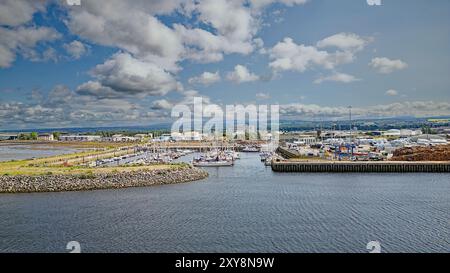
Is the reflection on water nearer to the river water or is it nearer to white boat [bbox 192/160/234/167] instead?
white boat [bbox 192/160/234/167]

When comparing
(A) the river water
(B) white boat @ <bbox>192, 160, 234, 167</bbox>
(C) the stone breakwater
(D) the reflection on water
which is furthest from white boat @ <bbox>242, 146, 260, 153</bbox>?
(A) the river water

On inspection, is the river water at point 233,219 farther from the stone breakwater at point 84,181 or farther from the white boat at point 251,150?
the white boat at point 251,150

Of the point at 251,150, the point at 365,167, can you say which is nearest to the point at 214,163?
the point at 365,167

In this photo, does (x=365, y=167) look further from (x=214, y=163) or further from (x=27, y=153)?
(x=27, y=153)

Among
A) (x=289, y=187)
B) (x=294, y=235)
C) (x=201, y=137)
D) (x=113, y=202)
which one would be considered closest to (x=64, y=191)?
(x=113, y=202)

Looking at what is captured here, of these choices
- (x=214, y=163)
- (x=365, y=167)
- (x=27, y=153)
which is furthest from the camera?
(x=27, y=153)

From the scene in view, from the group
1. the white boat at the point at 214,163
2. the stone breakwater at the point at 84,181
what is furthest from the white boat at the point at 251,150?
the stone breakwater at the point at 84,181
